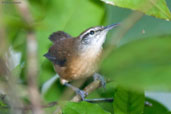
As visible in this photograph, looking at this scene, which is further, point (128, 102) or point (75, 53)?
point (75, 53)

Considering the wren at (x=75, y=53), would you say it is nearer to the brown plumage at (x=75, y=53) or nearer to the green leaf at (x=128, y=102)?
the brown plumage at (x=75, y=53)

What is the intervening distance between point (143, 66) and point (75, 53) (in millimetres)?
1966

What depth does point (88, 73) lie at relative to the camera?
2.19 metres

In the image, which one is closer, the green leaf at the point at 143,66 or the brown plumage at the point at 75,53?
A: the green leaf at the point at 143,66

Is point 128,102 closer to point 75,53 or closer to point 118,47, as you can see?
point 118,47

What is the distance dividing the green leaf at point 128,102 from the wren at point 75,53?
1.05 m

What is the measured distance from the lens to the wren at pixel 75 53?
7.27 ft

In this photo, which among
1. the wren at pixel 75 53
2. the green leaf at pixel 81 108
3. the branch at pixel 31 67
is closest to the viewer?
the branch at pixel 31 67

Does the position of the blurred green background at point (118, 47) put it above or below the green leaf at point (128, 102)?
above

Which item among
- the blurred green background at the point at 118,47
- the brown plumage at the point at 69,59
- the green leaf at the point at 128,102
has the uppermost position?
the blurred green background at the point at 118,47

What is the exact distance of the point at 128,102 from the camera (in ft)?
3.54

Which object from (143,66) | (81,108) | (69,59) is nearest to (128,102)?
(81,108)

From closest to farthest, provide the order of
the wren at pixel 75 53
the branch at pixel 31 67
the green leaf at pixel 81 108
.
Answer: the branch at pixel 31 67
the green leaf at pixel 81 108
the wren at pixel 75 53

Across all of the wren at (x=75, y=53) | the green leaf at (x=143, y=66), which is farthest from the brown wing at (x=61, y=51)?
the green leaf at (x=143, y=66)
